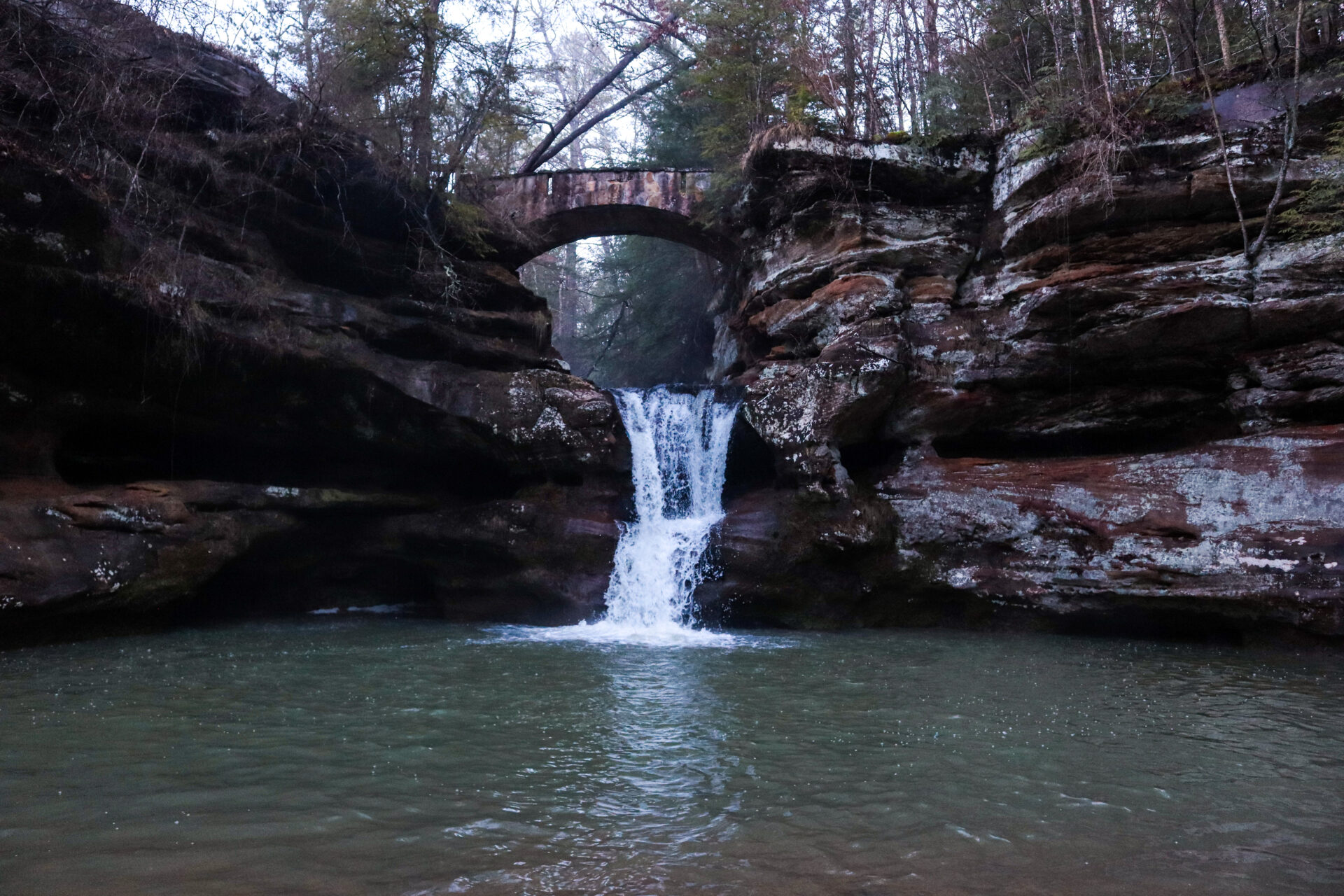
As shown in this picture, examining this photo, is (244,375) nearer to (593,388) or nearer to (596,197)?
(593,388)

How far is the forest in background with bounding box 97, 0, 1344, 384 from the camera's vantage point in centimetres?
1243

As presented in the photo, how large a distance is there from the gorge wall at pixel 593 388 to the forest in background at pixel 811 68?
628 millimetres

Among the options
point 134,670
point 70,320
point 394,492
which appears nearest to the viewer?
point 134,670

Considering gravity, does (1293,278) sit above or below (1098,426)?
above

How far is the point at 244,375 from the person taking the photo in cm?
1175

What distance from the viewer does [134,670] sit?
772 cm

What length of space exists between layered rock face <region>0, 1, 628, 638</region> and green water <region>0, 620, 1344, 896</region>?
350cm

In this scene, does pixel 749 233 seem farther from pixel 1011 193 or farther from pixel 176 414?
pixel 176 414

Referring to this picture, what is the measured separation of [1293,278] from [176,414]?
1519cm

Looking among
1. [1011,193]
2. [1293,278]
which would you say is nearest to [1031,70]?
[1011,193]

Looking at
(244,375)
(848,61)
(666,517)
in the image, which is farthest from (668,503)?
(848,61)

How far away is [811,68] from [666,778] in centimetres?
1484

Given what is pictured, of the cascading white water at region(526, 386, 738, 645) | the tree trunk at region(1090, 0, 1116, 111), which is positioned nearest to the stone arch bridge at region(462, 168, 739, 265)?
the cascading white water at region(526, 386, 738, 645)

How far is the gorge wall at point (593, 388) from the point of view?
989 cm
